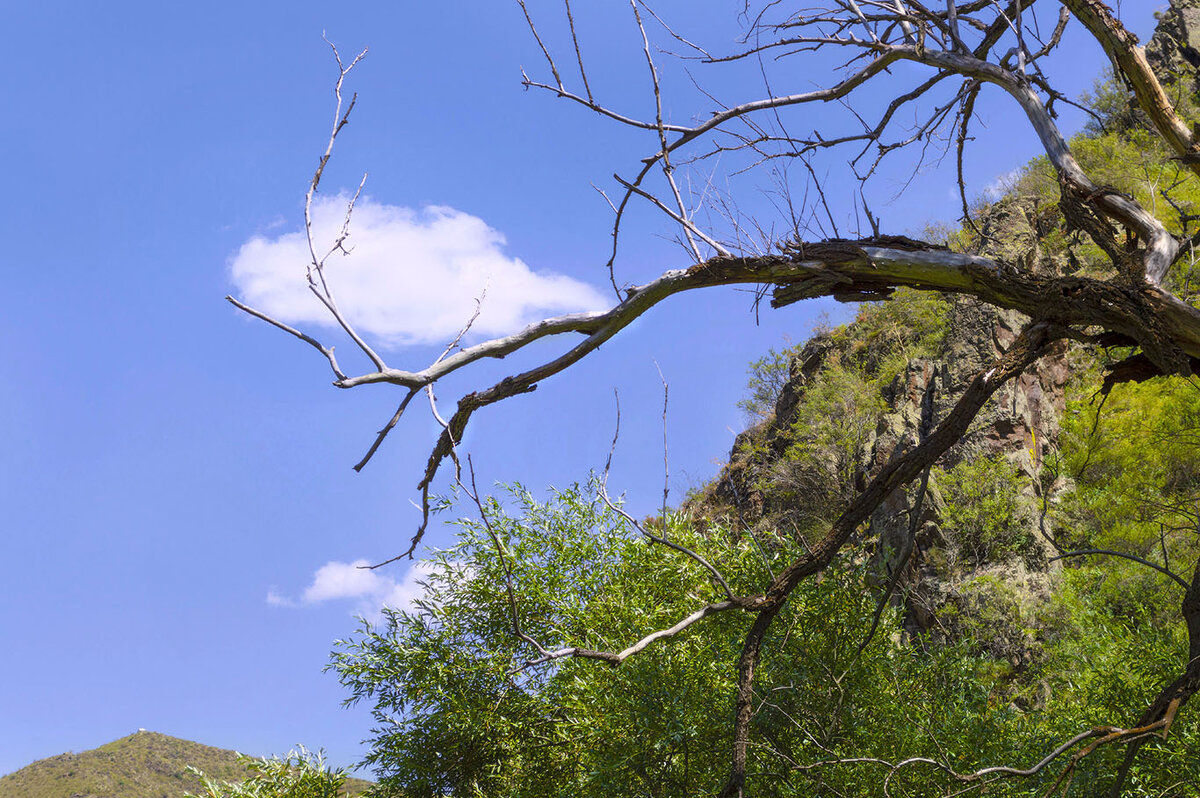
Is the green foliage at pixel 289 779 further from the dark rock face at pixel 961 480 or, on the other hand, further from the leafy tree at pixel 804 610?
the dark rock face at pixel 961 480

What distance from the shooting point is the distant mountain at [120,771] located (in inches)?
1009

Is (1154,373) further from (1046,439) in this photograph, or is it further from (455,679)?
(1046,439)

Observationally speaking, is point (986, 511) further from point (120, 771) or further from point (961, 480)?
point (120, 771)

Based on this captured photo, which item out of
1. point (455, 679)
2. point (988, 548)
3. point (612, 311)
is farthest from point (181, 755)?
point (612, 311)

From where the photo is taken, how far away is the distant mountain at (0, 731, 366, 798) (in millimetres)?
25641

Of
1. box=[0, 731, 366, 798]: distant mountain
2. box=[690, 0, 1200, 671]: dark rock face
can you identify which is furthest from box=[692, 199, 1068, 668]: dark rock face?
box=[0, 731, 366, 798]: distant mountain

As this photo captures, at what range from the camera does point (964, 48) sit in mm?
5184

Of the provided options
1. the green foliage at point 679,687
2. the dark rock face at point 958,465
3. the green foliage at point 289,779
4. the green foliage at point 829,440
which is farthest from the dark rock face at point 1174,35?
the green foliage at point 289,779

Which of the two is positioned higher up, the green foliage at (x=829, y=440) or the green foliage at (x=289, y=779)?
the green foliage at (x=829, y=440)

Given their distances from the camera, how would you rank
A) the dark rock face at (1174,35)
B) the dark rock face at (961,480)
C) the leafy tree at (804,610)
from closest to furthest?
1. the leafy tree at (804,610)
2. the dark rock face at (961,480)
3. the dark rock face at (1174,35)

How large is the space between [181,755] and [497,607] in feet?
85.7

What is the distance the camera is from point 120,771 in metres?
26.6

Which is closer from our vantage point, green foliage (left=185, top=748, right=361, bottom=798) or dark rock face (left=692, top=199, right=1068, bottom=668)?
green foliage (left=185, top=748, right=361, bottom=798)

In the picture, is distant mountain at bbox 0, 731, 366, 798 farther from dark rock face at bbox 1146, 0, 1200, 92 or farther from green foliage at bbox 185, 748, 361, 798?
dark rock face at bbox 1146, 0, 1200, 92
